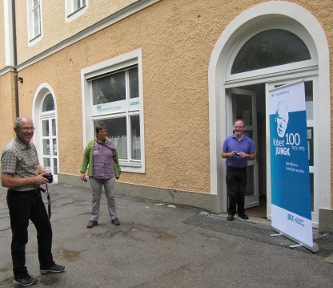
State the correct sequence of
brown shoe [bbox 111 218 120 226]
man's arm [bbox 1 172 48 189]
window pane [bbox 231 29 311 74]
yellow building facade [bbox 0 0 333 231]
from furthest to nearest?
brown shoe [bbox 111 218 120 226], window pane [bbox 231 29 311 74], yellow building facade [bbox 0 0 333 231], man's arm [bbox 1 172 48 189]

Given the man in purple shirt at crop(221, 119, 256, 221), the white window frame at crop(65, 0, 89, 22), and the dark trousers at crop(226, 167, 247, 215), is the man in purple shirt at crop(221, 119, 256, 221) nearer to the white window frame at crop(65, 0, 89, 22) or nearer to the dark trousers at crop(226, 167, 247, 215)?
the dark trousers at crop(226, 167, 247, 215)

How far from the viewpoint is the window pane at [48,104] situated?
12195mm

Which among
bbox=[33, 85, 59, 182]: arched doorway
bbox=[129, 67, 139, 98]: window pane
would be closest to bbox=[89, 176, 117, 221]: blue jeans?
bbox=[129, 67, 139, 98]: window pane

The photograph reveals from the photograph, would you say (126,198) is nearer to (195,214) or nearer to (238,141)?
(195,214)

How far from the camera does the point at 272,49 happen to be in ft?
18.6

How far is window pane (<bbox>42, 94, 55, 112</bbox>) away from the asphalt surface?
6531 millimetres

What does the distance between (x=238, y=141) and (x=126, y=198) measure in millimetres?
3418

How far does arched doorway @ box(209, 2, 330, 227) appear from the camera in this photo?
485cm

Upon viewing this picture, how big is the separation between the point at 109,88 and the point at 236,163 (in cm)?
474

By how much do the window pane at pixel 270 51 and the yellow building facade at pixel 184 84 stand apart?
0.06 feet

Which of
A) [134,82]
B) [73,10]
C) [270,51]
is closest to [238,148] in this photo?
[270,51]

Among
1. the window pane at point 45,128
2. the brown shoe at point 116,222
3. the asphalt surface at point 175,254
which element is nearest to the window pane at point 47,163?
the window pane at point 45,128

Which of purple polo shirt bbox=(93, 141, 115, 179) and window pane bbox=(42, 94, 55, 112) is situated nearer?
purple polo shirt bbox=(93, 141, 115, 179)

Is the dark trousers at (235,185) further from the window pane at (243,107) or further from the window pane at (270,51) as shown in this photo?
the window pane at (270,51)
